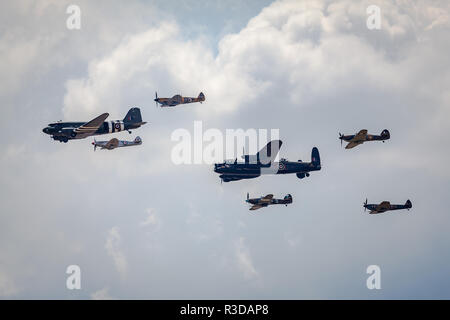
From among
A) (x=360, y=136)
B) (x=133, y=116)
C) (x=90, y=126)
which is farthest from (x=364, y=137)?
(x=90, y=126)

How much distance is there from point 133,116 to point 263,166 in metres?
24.1

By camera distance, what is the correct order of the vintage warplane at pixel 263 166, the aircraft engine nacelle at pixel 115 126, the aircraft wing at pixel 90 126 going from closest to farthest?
the aircraft wing at pixel 90 126
the vintage warplane at pixel 263 166
the aircraft engine nacelle at pixel 115 126

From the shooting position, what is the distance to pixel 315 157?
122m

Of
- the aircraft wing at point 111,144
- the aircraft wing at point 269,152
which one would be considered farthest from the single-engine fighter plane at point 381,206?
the aircraft wing at point 111,144

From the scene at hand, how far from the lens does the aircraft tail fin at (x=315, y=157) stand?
397 ft

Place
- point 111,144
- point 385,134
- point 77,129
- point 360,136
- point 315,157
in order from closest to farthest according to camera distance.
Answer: point 77,129, point 360,136, point 385,134, point 111,144, point 315,157

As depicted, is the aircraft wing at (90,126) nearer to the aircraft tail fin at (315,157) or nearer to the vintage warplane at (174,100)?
the vintage warplane at (174,100)

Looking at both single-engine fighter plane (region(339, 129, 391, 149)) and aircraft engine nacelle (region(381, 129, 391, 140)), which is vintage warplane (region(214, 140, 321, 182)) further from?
aircraft engine nacelle (region(381, 129, 391, 140))

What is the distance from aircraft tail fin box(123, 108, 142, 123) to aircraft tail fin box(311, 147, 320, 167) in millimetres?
30786

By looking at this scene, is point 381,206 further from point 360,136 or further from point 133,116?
point 133,116

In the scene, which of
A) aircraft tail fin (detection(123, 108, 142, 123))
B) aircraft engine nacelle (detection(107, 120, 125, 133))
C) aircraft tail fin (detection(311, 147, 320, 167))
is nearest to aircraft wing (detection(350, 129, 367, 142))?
aircraft tail fin (detection(311, 147, 320, 167))

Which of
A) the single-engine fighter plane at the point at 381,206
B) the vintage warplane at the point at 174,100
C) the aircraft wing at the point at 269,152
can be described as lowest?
the single-engine fighter plane at the point at 381,206
